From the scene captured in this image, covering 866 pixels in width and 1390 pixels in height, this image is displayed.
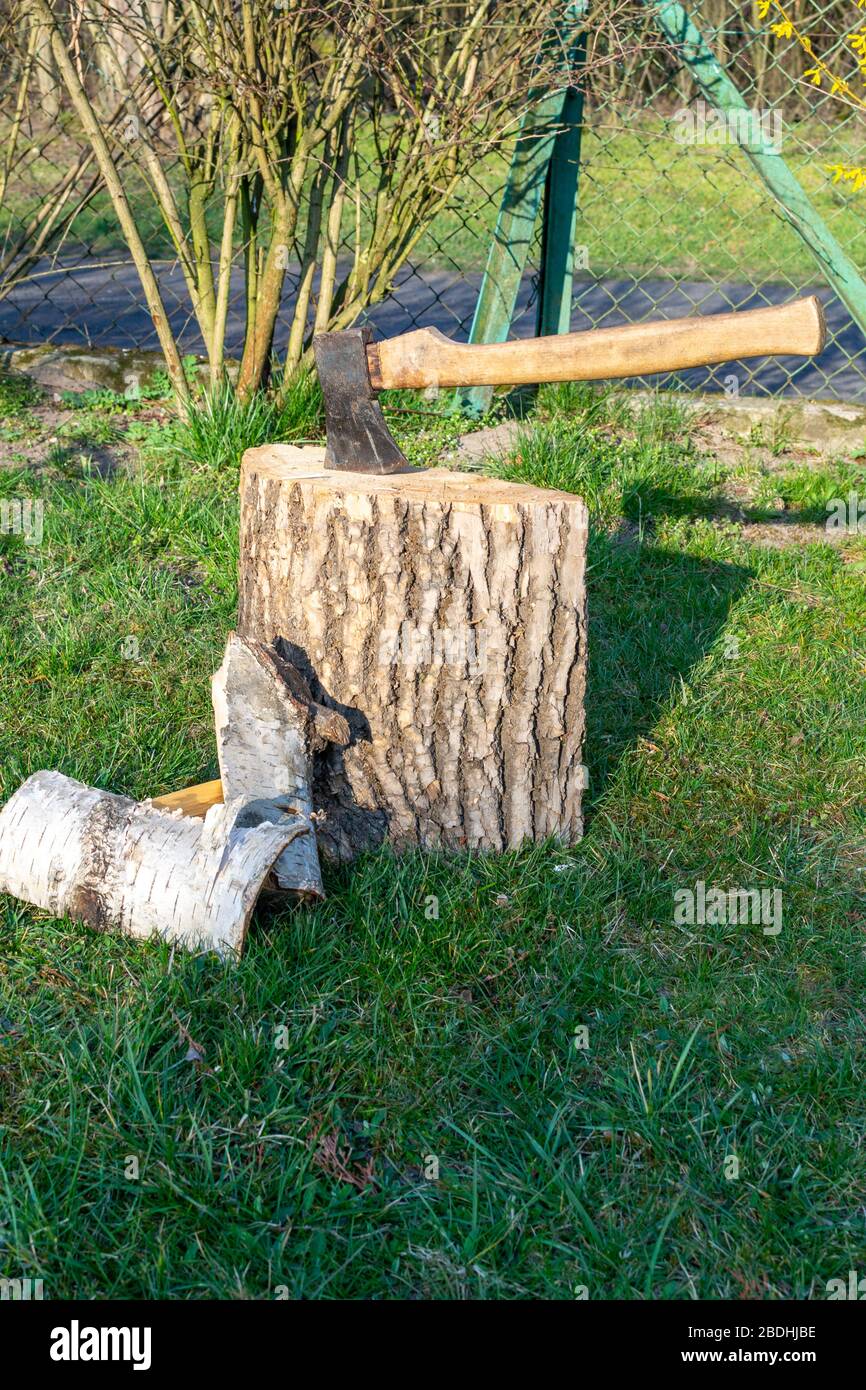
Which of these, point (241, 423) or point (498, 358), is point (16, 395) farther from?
Result: point (498, 358)

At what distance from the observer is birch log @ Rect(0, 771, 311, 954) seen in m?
2.48

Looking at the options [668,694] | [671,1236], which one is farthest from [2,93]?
[671,1236]

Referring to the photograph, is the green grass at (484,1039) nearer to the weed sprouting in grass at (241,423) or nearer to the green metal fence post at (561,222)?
the weed sprouting in grass at (241,423)

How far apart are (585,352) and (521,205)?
2.41 m

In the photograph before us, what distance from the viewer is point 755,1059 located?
2367 mm

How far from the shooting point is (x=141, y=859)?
2.57 metres

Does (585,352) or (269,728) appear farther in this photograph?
(585,352)

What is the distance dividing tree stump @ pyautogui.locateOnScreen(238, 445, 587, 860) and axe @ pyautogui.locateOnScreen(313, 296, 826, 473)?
0.40ft

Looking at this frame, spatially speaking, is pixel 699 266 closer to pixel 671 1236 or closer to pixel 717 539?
pixel 717 539

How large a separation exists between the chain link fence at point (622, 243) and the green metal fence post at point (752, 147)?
0.25 feet

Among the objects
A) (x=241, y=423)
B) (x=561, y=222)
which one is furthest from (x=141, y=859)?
(x=561, y=222)

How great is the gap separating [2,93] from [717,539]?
3.32 meters

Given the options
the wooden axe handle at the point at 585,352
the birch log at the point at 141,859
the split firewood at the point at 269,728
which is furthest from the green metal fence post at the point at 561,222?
the birch log at the point at 141,859

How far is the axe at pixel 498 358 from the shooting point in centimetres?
276
